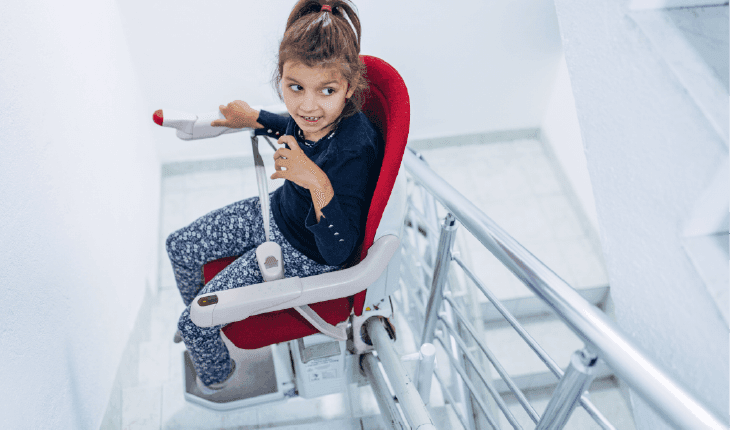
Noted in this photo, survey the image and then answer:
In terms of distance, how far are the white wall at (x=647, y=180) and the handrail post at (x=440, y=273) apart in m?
0.32

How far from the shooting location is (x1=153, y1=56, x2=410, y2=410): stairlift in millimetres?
1093

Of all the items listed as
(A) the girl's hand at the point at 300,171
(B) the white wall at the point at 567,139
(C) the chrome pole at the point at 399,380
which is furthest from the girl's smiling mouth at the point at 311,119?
(B) the white wall at the point at 567,139

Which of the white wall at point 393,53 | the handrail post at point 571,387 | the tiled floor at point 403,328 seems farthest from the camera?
the white wall at point 393,53

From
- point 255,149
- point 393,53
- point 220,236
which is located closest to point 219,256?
point 220,236

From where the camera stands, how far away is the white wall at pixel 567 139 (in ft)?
9.29

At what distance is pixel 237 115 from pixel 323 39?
1.40ft

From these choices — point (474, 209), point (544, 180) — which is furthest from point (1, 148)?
point (544, 180)

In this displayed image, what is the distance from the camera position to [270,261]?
121cm

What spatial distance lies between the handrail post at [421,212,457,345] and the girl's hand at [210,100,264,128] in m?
0.59

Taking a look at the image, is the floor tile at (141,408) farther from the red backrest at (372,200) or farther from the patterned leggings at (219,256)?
the red backrest at (372,200)

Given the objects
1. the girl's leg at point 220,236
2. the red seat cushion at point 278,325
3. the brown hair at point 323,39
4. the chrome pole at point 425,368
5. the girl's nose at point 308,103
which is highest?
the brown hair at point 323,39

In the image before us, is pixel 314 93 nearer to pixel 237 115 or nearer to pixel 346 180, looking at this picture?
pixel 346 180

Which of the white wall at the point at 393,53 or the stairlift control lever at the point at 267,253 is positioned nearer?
the stairlift control lever at the point at 267,253

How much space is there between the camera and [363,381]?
169cm
